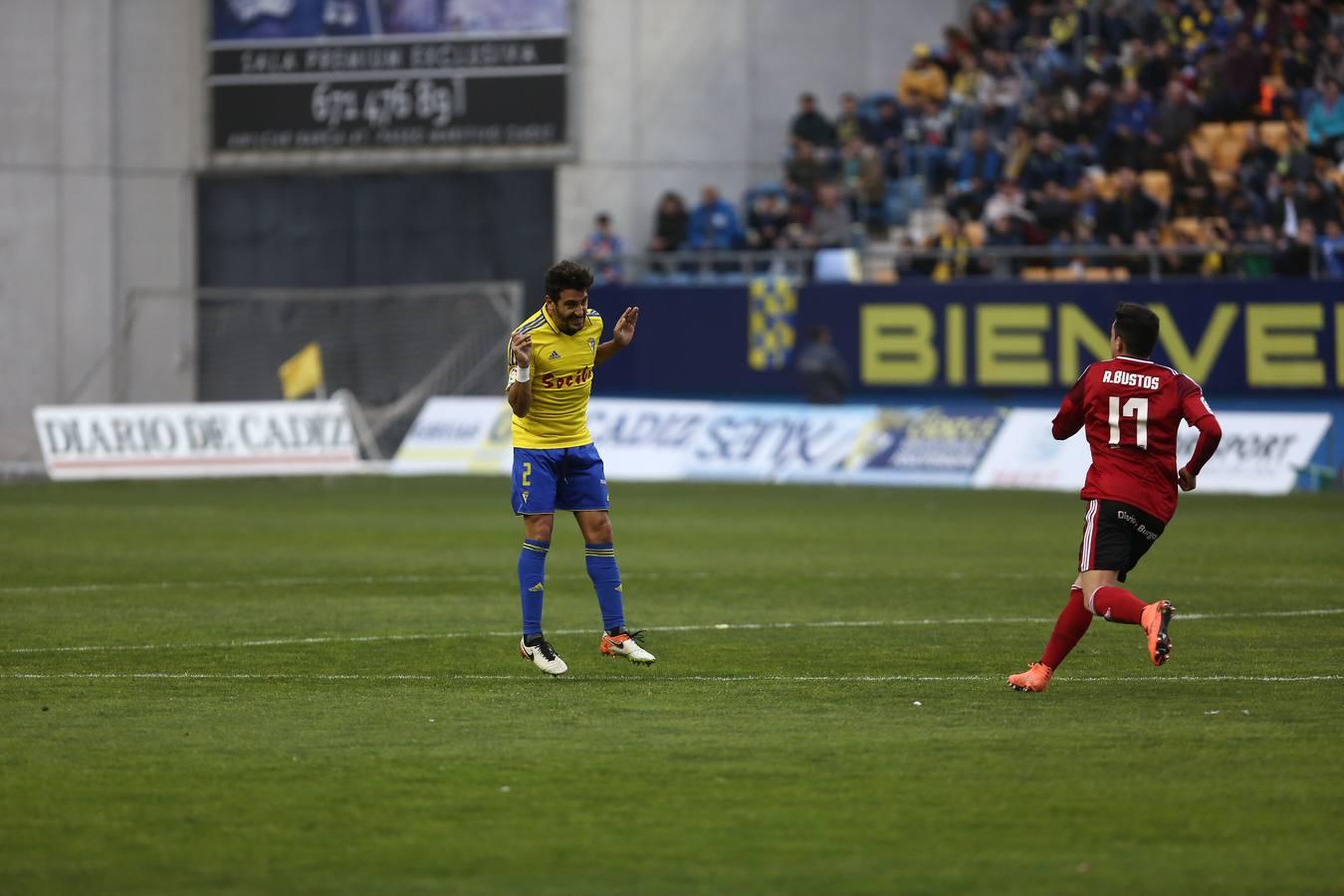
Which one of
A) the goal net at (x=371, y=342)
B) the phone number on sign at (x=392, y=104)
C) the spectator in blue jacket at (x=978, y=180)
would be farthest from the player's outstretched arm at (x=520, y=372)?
the phone number on sign at (x=392, y=104)

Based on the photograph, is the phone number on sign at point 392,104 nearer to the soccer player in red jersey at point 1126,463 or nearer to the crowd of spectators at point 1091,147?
the crowd of spectators at point 1091,147

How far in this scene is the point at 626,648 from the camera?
10875 mm

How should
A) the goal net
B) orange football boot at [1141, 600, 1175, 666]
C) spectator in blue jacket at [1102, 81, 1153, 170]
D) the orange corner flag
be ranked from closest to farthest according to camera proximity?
orange football boot at [1141, 600, 1175, 666] → the orange corner flag → spectator in blue jacket at [1102, 81, 1153, 170] → the goal net

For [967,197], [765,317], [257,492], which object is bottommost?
[257,492]

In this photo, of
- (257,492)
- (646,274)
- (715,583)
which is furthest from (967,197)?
(715,583)

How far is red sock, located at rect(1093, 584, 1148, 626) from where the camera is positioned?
9453 millimetres

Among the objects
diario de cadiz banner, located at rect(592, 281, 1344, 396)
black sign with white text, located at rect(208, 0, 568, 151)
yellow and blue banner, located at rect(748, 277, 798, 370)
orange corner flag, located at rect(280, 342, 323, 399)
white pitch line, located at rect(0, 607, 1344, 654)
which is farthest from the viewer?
black sign with white text, located at rect(208, 0, 568, 151)

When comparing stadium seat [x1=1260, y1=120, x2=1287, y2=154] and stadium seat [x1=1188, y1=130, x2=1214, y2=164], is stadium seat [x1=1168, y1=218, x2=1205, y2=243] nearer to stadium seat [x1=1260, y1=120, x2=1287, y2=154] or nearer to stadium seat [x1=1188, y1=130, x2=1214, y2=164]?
stadium seat [x1=1188, y1=130, x2=1214, y2=164]

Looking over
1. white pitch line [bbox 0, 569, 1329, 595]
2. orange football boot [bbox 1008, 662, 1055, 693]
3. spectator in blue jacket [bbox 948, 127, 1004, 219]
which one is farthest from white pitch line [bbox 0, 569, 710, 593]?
spectator in blue jacket [bbox 948, 127, 1004, 219]

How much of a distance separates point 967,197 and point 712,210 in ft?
14.3

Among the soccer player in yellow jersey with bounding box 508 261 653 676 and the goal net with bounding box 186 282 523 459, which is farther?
the goal net with bounding box 186 282 523 459

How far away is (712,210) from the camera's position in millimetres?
33250

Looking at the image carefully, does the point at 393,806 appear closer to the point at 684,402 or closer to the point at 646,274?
the point at 684,402

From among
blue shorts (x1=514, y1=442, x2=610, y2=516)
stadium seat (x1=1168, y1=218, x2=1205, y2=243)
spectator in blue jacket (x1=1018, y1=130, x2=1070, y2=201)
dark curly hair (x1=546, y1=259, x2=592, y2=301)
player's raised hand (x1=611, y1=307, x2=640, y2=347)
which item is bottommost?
blue shorts (x1=514, y1=442, x2=610, y2=516)
